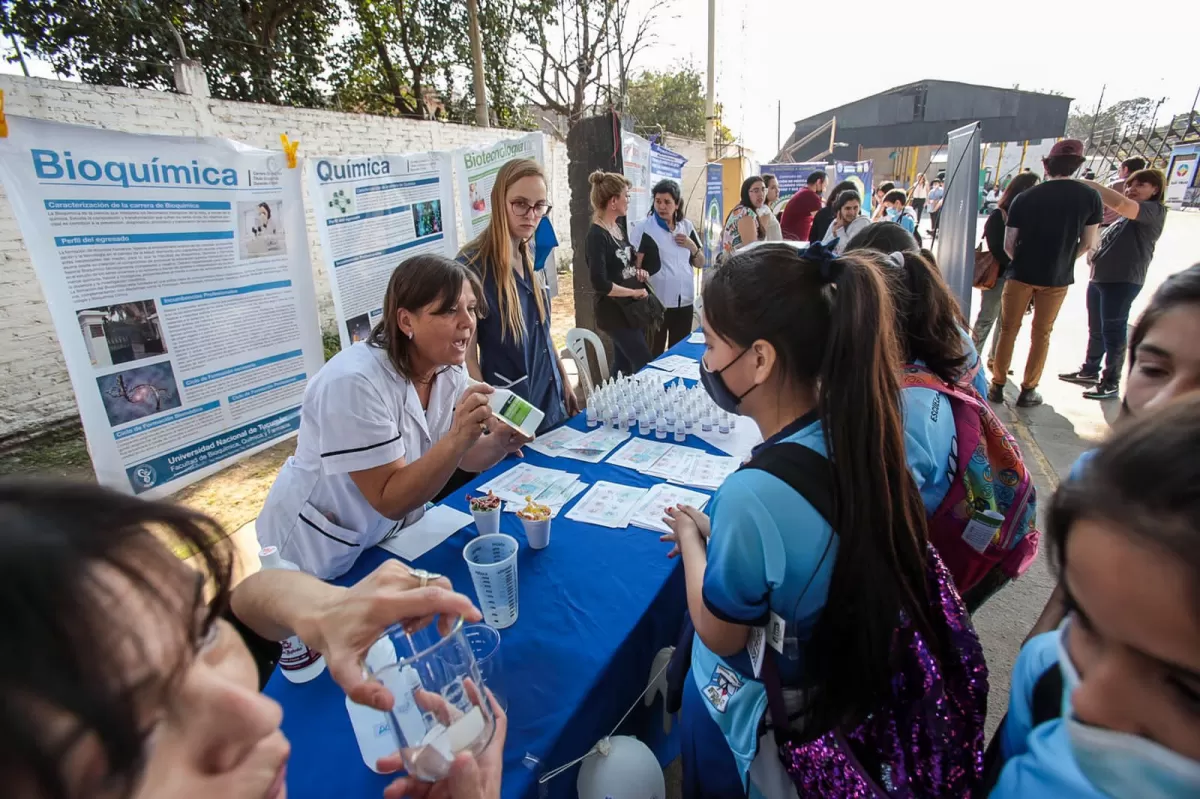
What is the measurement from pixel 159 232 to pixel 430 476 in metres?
2.33

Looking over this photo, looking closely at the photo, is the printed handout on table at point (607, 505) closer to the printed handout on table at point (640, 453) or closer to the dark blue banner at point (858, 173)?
the printed handout on table at point (640, 453)

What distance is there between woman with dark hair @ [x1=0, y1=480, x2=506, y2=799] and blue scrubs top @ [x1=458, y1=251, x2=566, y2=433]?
223cm

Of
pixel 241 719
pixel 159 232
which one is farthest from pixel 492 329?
pixel 241 719

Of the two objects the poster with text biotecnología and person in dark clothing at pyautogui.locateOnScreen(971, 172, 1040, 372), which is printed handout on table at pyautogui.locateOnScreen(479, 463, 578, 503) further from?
person in dark clothing at pyautogui.locateOnScreen(971, 172, 1040, 372)

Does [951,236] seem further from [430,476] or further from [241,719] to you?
[241,719]

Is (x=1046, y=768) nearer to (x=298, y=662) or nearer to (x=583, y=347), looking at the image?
(x=298, y=662)

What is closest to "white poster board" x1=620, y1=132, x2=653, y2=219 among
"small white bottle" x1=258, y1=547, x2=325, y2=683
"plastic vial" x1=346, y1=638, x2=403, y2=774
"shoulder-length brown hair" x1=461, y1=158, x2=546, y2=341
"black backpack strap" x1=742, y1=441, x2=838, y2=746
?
"shoulder-length brown hair" x1=461, y1=158, x2=546, y2=341

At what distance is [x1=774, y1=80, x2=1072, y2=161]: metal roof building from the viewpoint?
27547 millimetres

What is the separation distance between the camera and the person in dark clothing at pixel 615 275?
14.7 feet

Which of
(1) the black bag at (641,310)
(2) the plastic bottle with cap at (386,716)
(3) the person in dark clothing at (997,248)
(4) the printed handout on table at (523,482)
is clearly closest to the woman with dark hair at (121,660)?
(2) the plastic bottle with cap at (386,716)

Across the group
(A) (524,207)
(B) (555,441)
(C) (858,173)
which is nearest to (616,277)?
(A) (524,207)

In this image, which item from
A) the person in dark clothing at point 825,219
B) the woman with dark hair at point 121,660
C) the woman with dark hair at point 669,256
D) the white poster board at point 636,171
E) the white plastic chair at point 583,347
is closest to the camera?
the woman with dark hair at point 121,660

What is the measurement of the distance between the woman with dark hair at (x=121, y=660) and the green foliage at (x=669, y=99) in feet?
78.9

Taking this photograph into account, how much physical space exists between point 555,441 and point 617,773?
1496 millimetres
